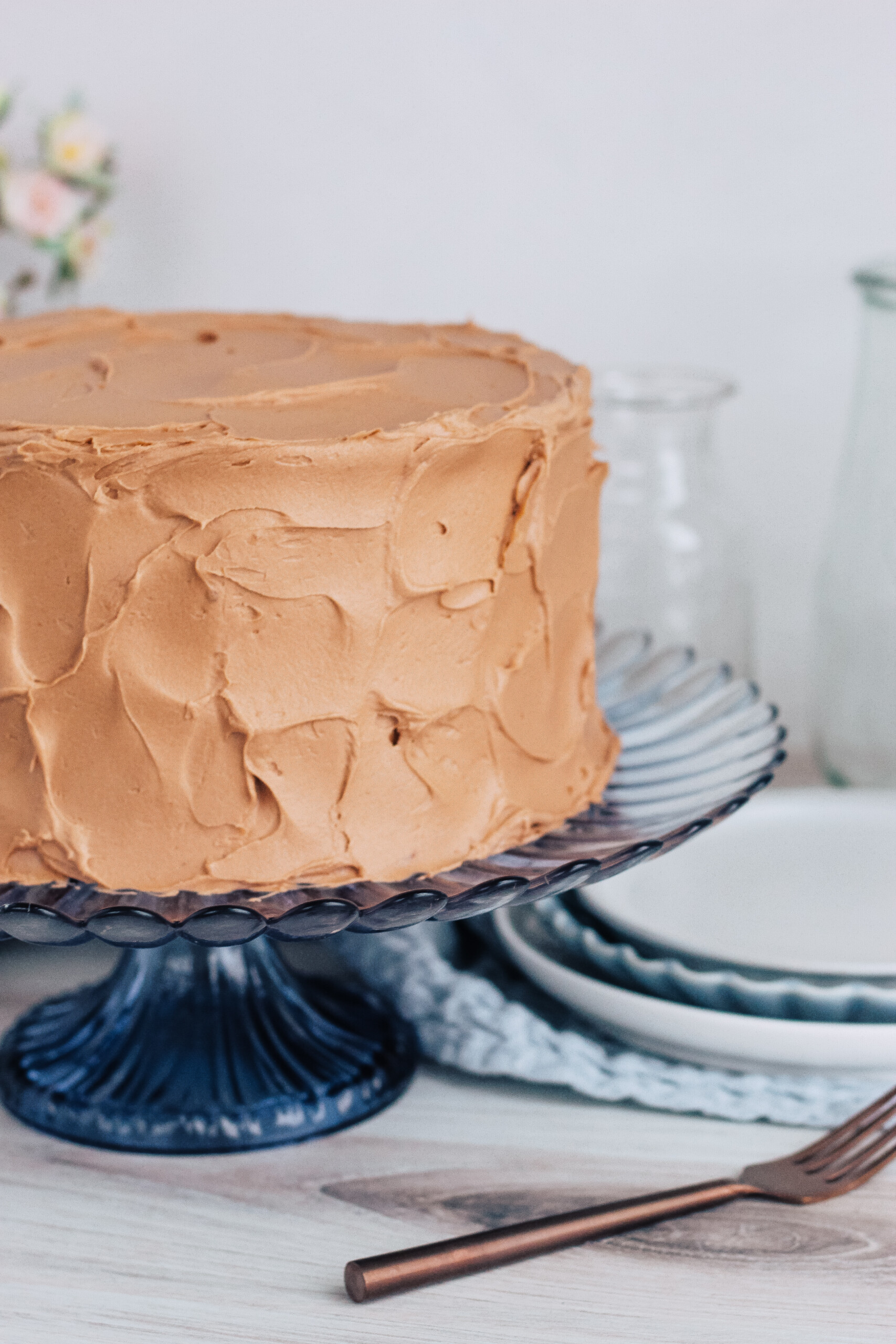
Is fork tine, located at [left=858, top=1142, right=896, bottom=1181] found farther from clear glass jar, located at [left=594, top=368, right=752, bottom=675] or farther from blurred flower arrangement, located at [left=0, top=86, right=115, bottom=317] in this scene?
blurred flower arrangement, located at [left=0, top=86, right=115, bottom=317]

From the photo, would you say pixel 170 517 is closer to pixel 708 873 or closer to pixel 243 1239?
pixel 243 1239

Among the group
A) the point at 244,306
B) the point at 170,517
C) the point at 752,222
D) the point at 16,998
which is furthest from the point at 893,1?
the point at 16,998

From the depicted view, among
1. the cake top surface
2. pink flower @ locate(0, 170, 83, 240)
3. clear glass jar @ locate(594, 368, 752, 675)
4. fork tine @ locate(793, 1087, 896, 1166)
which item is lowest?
fork tine @ locate(793, 1087, 896, 1166)

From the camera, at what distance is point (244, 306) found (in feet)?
4.52

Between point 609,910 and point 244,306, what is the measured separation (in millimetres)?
754

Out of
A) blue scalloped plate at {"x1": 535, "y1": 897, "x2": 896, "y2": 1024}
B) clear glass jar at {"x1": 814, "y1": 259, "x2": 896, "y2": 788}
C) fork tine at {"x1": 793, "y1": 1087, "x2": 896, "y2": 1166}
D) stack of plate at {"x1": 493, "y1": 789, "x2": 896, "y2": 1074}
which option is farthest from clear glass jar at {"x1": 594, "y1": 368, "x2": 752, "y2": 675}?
fork tine at {"x1": 793, "y1": 1087, "x2": 896, "y2": 1166}

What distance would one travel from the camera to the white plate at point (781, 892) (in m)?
0.84

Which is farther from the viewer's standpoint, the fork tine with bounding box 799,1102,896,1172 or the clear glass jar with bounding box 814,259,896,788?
the clear glass jar with bounding box 814,259,896,788

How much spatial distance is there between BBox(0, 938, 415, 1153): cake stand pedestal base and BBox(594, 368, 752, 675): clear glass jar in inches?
17.3

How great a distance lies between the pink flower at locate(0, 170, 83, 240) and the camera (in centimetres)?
124

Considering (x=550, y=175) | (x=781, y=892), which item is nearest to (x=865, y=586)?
(x=781, y=892)

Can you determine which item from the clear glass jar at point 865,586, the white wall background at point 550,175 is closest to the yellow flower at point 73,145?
the white wall background at point 550,175

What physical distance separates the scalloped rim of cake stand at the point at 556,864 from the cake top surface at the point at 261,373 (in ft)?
0.71

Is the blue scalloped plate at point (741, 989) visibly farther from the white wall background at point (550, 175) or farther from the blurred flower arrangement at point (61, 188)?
the blurred flower arrangement at point (61, 188)
